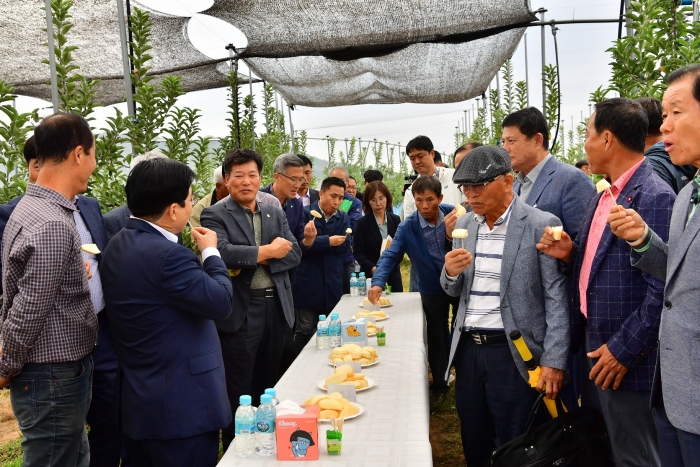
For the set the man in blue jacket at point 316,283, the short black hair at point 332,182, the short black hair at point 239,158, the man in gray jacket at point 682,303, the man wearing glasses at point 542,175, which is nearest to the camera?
the man in gray jacket at point 682,303

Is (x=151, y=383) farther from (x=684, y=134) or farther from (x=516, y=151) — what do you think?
(x=516, y=151)

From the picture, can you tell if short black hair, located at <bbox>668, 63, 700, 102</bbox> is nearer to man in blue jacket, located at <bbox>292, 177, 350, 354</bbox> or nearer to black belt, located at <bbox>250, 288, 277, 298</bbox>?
black belt, located at <bbox>250, 288, 277, 298</bbox>

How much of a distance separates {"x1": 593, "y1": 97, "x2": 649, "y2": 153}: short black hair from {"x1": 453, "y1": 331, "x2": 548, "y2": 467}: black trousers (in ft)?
3.53

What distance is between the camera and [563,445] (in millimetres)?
2527

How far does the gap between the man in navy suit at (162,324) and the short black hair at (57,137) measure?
14.5 inches

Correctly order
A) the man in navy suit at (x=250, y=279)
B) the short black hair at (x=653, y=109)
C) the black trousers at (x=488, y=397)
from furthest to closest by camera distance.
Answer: the man in navy suit at (x=250, y=279) → the short black hair at (x=653, y=109) → the black trousers at (x=488, y=397)

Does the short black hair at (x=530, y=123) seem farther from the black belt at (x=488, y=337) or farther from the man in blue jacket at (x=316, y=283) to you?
the man in blue jacket at (x=316, y=283)

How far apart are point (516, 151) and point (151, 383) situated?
7.88ft

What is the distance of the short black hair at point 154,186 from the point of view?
2.39 meters

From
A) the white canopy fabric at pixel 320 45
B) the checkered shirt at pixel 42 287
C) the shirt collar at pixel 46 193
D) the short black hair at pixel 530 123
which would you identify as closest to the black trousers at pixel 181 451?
the checkered shirt at pixel 42 287

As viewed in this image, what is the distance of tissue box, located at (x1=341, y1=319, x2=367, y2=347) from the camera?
3.51m

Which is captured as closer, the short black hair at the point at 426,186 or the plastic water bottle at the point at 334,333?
the plastic water bottle at the point at 334,333

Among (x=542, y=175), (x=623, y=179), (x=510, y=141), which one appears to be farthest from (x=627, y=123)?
(x=510, y=141)

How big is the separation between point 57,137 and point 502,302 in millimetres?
2095
